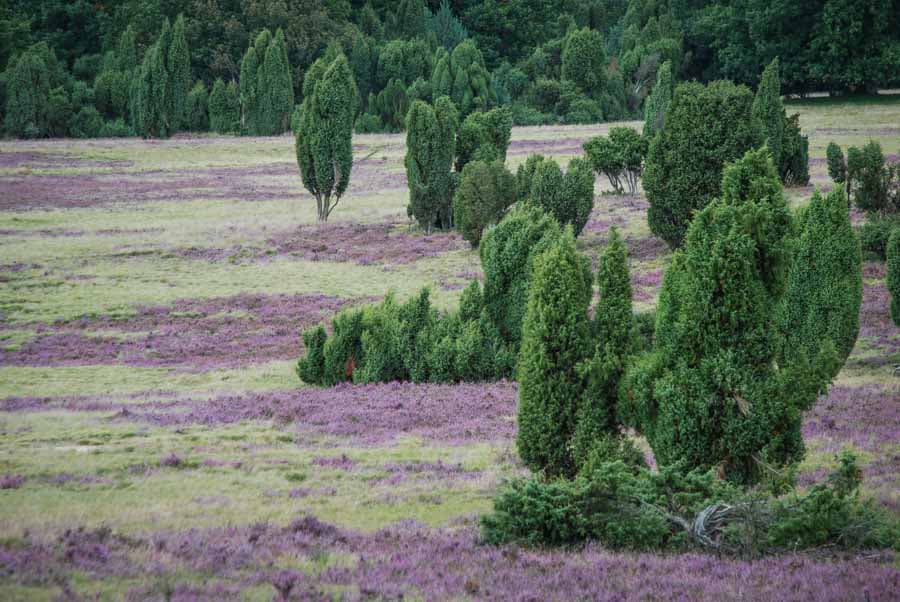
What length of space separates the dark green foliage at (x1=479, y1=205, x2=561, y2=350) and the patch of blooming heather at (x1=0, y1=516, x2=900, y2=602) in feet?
32.6

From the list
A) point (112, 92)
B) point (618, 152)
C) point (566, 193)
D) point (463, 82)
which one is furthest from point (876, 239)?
point (112, 92)

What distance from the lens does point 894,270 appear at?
18.1 m

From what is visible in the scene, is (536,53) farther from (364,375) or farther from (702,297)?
(702,297)

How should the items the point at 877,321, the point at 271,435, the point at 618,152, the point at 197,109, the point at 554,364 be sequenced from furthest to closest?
1. the point at 197,109
2. the point at 618,152
3. the point at 877,321
4. the point at 271,435
5. the point at 554,364

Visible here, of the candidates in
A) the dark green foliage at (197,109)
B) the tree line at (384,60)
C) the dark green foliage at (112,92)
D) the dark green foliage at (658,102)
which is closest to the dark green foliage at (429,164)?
the dark green foliage at (658,102)

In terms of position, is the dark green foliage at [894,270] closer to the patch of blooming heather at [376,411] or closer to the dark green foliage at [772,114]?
the patch of blooming heather at [376,411]

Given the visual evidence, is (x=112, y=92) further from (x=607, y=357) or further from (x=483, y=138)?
(x=607, y=357)

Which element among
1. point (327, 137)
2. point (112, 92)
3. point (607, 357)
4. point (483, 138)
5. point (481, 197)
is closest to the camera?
point (607, 357)

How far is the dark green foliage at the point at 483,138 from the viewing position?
3566 cm

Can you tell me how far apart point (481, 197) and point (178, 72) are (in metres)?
40.2

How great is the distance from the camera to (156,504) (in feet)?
34.8

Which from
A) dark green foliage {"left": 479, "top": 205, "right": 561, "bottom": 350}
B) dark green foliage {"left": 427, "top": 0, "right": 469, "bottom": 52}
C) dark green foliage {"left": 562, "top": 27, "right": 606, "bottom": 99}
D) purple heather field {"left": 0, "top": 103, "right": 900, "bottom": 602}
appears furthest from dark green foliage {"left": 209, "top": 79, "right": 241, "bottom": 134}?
dark green foliage {"left": 479, "top": 205, "right": 561, "bottom": 350}

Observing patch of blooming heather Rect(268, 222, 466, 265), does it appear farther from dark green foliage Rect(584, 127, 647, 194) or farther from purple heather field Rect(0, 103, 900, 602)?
dark green foliage Rect(584, 127, 647, 194)

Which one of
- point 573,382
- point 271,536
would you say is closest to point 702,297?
point 573,382
